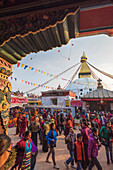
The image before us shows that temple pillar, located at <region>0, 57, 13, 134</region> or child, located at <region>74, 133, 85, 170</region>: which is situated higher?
temple pillar, located at <region>0, 57, 13, 134</region>

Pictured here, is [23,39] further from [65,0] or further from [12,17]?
[65,0]

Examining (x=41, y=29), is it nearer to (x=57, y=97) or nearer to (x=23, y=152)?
(x=23, y=152)

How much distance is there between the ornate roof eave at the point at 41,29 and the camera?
1536mm

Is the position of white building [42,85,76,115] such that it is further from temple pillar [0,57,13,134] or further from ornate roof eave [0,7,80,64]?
ornate roof eave [0,7,80,64]

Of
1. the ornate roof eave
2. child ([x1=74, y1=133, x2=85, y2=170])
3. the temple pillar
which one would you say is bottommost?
child ([x1=74, y1=133, x2=85, y2=170])

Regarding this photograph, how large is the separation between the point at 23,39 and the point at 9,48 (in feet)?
1.28

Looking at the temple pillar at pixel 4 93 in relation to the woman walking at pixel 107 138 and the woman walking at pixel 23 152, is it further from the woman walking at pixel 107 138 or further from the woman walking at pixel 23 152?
the woman walking at pixel 107 138

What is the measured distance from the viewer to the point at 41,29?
1.59m

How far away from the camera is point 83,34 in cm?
212

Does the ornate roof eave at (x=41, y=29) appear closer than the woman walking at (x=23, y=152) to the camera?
Yes

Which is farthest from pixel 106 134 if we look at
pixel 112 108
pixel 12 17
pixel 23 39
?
pixel 112 108

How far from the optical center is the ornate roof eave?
154 cm

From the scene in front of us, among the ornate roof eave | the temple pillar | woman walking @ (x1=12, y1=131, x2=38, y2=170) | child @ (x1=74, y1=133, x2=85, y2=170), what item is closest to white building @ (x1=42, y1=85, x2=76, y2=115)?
child @ (x1=74, y1=133, x2=85, y2=170)

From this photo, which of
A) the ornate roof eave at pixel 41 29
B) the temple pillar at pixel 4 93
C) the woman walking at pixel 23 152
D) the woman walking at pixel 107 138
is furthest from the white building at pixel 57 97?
the ornate roof eave at pixel 41 29
